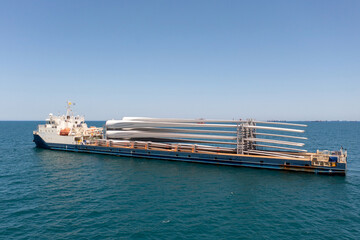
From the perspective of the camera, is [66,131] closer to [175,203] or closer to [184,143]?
[184,143]

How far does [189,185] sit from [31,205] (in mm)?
25142

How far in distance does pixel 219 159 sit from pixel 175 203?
2494 cm

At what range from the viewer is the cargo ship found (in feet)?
153

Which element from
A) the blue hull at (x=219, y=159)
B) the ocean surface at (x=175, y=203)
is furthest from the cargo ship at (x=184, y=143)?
the ocean surface at (x=175, y=203)

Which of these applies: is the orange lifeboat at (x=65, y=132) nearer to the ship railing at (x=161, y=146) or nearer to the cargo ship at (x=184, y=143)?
the cargo ship at (x=184, y=143)

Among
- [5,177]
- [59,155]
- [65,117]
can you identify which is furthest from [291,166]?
[65,117]

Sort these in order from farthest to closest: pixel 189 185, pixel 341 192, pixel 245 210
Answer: pixel 189 185, pixel 341 192, pixel 245 210

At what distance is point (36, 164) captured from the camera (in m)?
53.5

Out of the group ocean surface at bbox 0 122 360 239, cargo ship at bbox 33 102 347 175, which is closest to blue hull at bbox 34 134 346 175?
cargo ship at bbox 33 102 347 175

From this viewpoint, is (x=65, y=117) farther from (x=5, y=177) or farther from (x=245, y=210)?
(x=245, y=210)

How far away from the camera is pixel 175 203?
30.3 m

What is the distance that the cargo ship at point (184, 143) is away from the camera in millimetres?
46750

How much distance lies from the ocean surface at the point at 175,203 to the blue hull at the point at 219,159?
1861 millimetres

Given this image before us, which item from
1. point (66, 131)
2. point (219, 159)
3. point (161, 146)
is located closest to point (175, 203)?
point (219, 159)
